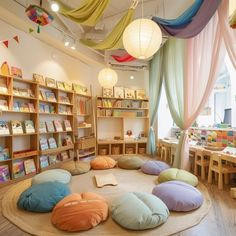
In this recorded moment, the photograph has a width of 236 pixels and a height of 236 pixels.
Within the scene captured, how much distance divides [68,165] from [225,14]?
12.3 feet

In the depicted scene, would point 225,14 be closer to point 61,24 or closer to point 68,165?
point 61,24

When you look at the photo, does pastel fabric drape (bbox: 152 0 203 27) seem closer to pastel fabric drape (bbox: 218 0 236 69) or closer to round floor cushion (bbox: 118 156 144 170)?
pastel fabric drape (bbox: 218 0 236 69)

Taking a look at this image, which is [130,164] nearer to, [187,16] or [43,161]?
[43,161]

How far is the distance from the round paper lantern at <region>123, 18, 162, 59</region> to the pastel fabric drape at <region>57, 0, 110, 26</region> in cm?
51

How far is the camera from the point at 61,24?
417 cm

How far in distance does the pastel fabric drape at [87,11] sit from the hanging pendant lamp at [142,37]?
20.1 inches

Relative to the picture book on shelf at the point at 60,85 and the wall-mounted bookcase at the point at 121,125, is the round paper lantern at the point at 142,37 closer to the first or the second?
the picture book on shelf at the point at 60,85

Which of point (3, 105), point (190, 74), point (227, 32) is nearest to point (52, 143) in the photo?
point (3, 105)

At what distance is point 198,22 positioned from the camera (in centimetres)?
271

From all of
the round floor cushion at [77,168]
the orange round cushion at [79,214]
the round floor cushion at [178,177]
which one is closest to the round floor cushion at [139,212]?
the orange round cushion at [79,214]

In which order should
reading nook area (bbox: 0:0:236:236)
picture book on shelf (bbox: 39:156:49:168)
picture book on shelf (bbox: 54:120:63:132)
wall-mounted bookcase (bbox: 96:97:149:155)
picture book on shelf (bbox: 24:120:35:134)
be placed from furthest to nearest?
1. wall-mounted bookcase (bbox: 96:97:149:155)
2. picture book on shelf (bbox: 54:120:63:132)
3. picture book on shelf (bbox: 39:156:49:168)
4. picture book on shelf (bbox: 24:120:35:134)
5. reading nook area (bbox: 0:0:236:236)

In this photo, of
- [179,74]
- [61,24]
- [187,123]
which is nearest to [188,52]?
[179,74]

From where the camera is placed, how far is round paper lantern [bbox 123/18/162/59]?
2.28 meters

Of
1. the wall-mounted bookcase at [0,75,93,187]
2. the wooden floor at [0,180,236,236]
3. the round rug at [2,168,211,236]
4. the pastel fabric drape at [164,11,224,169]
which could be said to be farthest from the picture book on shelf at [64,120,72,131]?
the wooden floor at [0,180,236,236]
